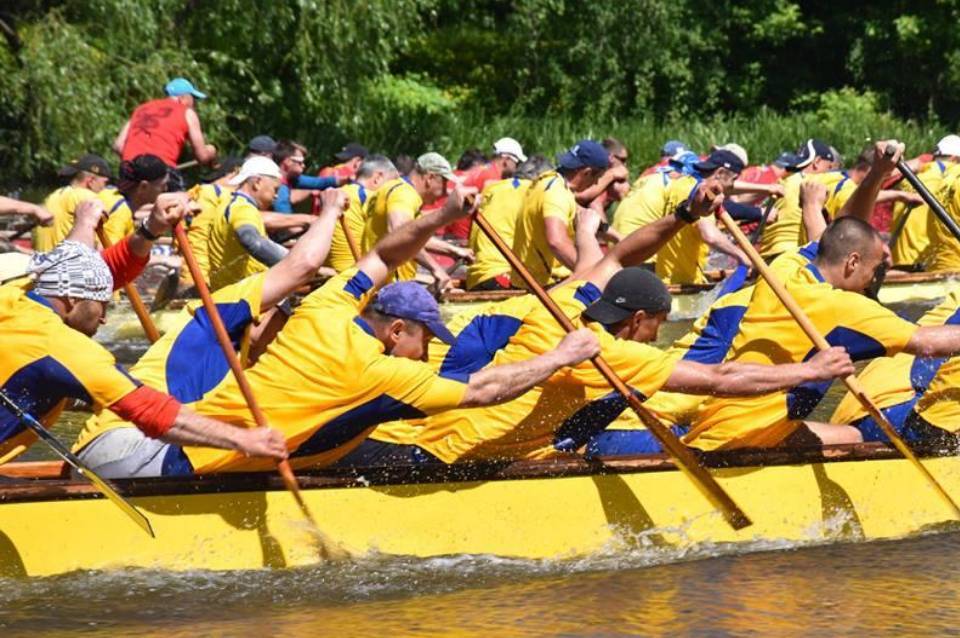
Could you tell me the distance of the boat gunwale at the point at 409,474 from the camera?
7.85m

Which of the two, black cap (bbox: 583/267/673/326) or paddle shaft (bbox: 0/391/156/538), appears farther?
black cap (bbox: 583/267/673/326)

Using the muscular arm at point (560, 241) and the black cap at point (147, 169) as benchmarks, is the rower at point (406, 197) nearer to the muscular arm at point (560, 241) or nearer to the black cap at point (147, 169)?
the muscular arm at point (560, 241)

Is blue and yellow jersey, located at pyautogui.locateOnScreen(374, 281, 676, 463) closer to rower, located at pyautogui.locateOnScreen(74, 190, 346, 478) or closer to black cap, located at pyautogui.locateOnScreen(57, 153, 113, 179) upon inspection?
rower, located at pyautogui.locateOnScreen(74, 190, 346, 478)

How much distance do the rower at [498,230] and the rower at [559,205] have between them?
1.32ft

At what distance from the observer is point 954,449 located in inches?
365

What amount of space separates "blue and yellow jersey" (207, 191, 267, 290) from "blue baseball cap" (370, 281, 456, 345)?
19.4 ft

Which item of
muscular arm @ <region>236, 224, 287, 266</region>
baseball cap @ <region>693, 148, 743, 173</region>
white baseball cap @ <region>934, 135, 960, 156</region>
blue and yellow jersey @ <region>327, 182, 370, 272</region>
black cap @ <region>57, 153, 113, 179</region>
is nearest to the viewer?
muscular arm @ <region>236, 224, 287, 266</region>

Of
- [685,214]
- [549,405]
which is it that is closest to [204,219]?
[685,214]

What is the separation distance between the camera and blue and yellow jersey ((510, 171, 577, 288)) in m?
14.7

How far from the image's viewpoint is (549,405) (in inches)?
341

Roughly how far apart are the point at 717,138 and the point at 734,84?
5420 mm

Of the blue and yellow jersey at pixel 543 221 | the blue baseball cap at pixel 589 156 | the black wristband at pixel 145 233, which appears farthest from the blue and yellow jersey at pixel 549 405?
the blue and yellow jersey at pixel 543 221

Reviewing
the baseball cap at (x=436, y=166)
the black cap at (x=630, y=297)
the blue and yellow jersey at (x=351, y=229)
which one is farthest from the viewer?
the blue and yellow jersey at (x=351, y=229)

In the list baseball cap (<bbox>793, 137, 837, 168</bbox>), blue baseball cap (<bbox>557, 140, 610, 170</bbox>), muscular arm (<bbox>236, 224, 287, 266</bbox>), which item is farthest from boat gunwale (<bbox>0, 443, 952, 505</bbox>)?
baseball cap (<bbox>793, 137, 837, 168</bbox>)
